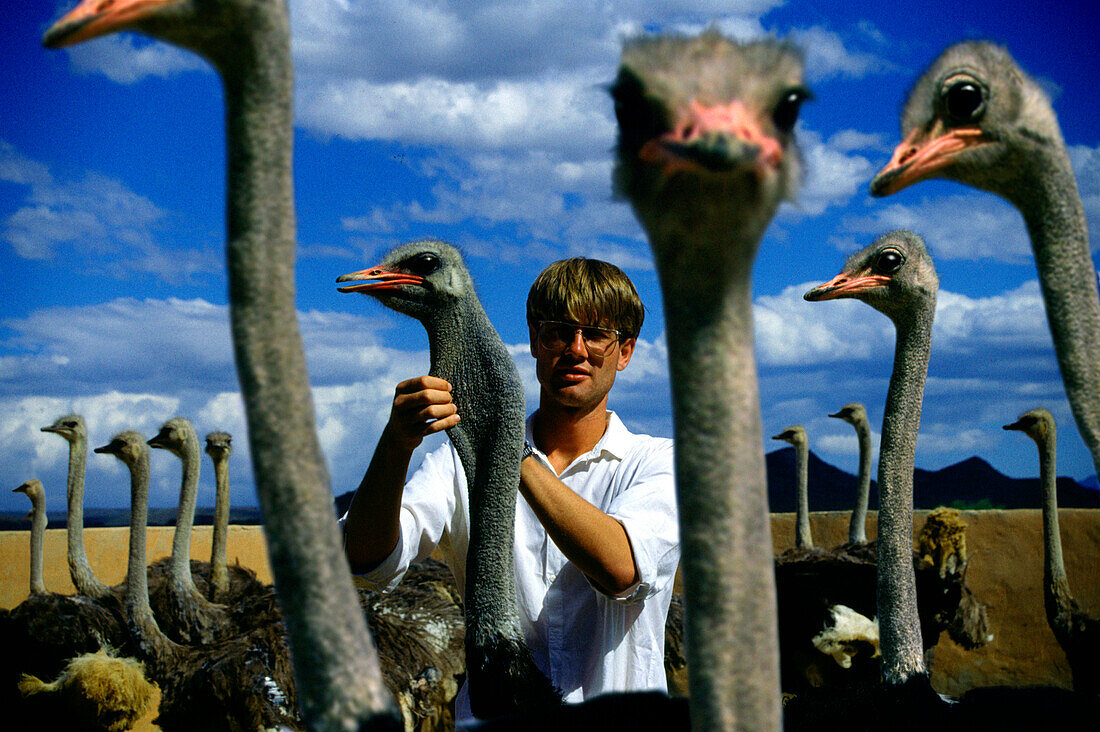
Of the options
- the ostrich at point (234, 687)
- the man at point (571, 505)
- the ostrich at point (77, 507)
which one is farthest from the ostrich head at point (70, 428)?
the man at point (571, 505)

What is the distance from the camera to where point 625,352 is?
315 cm

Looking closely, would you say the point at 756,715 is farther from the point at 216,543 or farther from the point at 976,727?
the point at 216,543

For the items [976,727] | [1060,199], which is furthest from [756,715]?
[1060,199]

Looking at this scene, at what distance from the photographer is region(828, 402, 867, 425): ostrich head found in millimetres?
9633

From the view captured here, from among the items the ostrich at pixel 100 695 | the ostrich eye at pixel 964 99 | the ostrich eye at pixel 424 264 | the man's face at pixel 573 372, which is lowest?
the ostrich at pixel 100 695

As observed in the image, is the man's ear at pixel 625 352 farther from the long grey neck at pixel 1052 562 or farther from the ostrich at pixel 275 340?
the long grey neck at pixel 1052 562

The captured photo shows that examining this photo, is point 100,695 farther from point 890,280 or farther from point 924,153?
Result: point 924,153

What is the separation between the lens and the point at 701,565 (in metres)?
1.31

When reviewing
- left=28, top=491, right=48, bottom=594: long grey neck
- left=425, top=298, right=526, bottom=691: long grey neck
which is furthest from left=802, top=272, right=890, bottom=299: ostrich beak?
left=28, top=491, right=48, bottom=594: long grey neck

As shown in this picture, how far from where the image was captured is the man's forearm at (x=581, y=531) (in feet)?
7.82

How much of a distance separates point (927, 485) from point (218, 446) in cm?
1161

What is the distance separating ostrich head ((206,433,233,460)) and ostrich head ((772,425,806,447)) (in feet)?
18.5

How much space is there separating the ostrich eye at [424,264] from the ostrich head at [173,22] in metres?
1.43

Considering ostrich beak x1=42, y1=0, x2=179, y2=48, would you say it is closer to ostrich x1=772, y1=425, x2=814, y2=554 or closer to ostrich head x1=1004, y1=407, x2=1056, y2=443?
ostrich x1=772, y1=425, x2=814, y2=554
